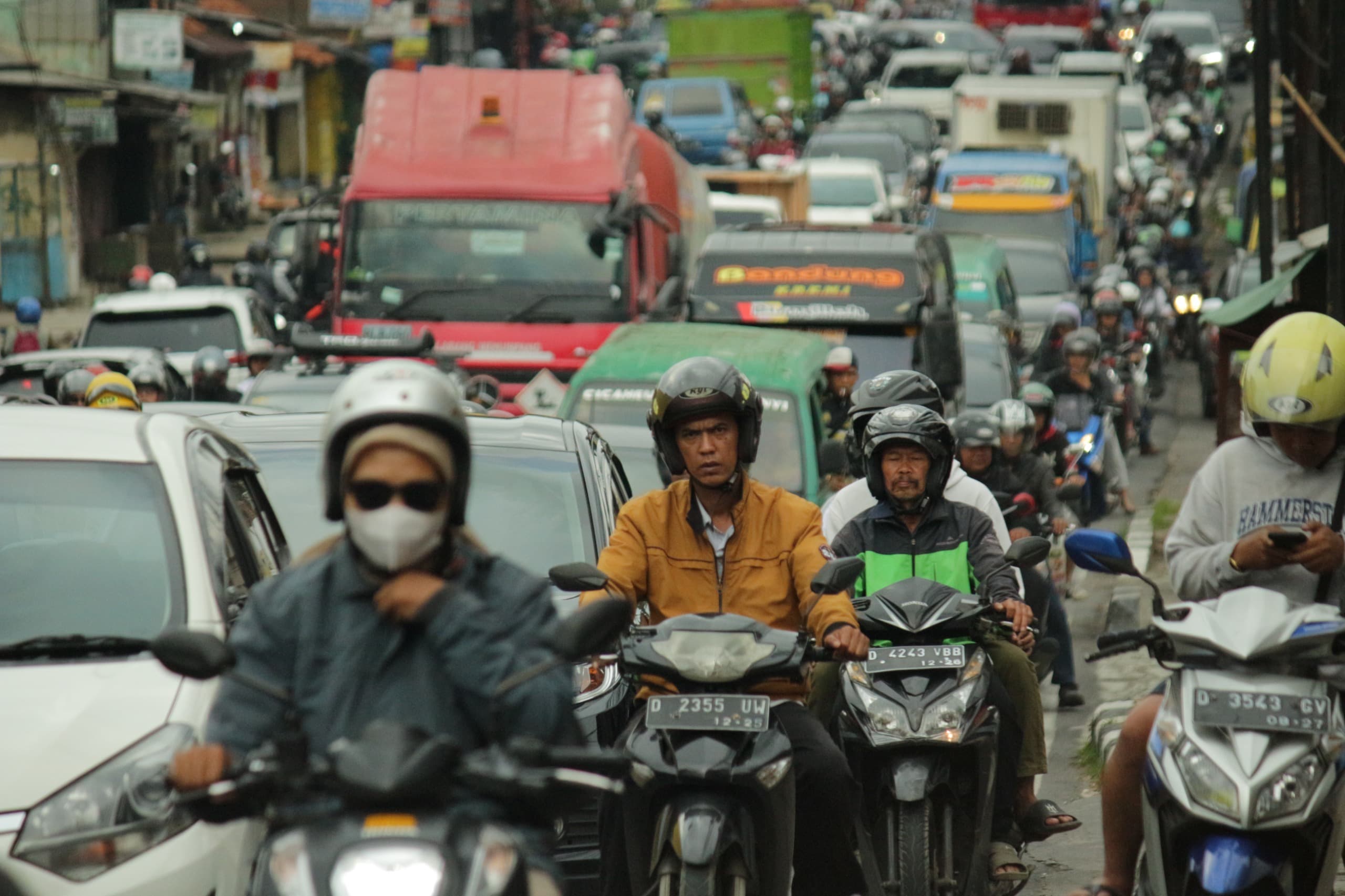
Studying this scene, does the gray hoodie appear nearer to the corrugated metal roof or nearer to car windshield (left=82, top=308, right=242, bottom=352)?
the corrugated metal roof

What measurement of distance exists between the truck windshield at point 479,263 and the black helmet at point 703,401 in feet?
36.6

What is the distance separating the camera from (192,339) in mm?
18688

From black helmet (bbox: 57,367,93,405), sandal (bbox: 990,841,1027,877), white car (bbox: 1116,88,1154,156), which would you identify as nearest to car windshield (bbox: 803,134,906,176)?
white car (bbox: 1116,88,1154,156)

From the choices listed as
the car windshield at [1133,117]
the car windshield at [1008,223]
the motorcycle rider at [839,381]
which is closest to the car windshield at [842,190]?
the car windshield at [1008,223]

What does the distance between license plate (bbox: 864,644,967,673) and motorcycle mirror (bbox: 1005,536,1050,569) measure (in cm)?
28

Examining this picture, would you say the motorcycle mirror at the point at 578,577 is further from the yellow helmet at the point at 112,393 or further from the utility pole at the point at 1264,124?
the utility pole at the point at 1264,124

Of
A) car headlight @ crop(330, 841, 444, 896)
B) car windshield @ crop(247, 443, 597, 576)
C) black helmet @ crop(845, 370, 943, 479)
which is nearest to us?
car headlight @ crop(330, 841, 444, 896)

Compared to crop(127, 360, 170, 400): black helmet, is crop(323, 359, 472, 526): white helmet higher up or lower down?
higher up

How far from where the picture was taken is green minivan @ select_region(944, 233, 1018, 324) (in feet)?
70.1

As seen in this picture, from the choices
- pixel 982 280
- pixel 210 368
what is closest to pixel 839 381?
pixel 210 368

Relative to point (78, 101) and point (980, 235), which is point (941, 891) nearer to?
point (980, 235)

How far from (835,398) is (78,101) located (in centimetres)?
2206

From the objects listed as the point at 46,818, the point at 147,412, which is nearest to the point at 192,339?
the point at 147,412

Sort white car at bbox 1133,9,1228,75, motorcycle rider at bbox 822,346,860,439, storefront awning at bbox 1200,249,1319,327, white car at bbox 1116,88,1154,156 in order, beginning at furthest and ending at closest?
1. white car at bbox 1133,9,1228,75
2. white car at bbox 1116,88,1154,156
3. motorcycle rider at bbox 822,346,860,439
4. storefront awning at bbox 1200,249,1319,327
